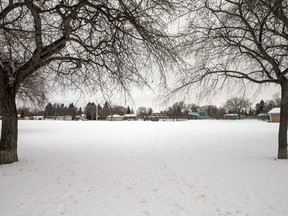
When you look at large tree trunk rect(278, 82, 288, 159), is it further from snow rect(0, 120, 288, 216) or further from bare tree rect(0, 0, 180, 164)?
bare tree rect(0, 0, 180, 164)

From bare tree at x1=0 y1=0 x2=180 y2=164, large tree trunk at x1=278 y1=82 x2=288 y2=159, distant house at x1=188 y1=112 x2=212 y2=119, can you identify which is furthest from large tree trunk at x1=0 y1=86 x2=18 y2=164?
distant house at x1=188 y1=112 x2=212 y2=119

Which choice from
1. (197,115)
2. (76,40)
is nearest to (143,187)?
(76,40)

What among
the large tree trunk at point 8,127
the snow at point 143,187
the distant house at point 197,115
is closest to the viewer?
the snow at point 143,187

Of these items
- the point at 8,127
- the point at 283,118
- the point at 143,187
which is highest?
the point at 283,118

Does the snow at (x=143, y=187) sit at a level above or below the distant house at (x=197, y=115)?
below

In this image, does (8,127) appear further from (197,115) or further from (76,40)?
(197,115)

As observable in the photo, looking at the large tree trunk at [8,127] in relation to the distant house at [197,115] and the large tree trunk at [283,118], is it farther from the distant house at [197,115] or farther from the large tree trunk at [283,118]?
the distant house at [197,115]

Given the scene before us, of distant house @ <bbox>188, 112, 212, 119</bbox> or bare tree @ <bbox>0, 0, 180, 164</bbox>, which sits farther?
distant house @ <bbox>188, 112, 212, 119</bbox>

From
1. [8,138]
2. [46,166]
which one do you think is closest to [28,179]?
[46,166]

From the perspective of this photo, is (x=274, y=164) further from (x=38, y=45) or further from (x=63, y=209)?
(x=38, y=45)

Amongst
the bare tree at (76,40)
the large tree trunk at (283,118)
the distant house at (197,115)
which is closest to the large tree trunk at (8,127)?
the bare tree at (76,40)

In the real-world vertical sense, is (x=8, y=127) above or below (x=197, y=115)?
below

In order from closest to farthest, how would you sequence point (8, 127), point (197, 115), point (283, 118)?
point (8, 127) < point (283, 118) < point (197, 115)

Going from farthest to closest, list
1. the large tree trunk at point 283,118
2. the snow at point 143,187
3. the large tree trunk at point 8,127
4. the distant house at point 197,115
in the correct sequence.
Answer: the distant house at point 197,115, the large tree trunk at point 283,118, the large tree trunk at point 8,127, the snow at point 143,187
